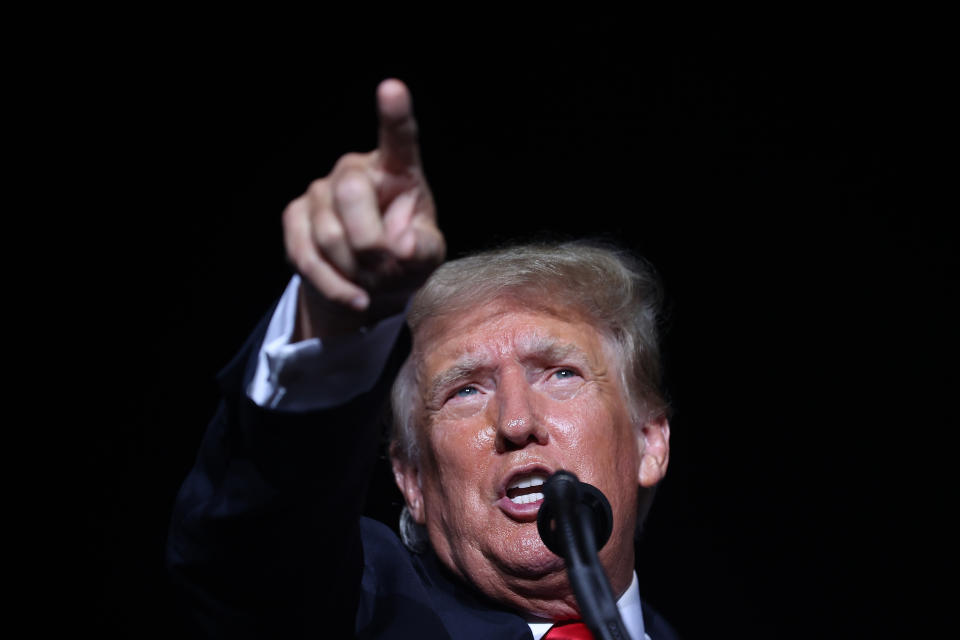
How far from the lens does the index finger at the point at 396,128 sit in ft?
2.77

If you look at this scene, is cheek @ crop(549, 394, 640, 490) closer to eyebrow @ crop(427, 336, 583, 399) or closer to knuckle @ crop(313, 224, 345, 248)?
eyebrow @ crop(427, 336, 583, 399)

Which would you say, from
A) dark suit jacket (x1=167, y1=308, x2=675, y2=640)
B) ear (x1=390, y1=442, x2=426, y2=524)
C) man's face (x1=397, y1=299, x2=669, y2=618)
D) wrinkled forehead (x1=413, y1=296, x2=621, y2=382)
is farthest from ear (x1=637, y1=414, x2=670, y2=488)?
dark suit jacket (x1=167, y1=308, x2=675, y2=640)

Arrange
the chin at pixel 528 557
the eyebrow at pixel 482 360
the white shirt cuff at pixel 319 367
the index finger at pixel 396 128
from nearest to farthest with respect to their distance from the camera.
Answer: the index finger at pixel 396 128 → the white shirt cuff at pixel 319 367 → the chin at pixel 528 557 → the eyebrow at pixel 482 360

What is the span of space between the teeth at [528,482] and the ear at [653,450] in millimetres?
274

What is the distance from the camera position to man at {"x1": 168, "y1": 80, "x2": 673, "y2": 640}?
94cm

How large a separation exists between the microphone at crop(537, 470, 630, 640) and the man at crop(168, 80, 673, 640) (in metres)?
0.25

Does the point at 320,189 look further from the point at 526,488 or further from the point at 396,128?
the point at 526,488

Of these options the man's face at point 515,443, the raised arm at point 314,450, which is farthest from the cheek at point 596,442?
the raised arm at point 314,450

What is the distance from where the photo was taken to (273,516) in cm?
112

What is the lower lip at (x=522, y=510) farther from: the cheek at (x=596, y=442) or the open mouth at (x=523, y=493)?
the cheek at (x=596, y=442)

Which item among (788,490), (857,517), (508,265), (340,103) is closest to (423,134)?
(340,103)

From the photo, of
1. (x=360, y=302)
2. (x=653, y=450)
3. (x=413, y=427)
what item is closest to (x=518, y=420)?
(x=413, y=427)

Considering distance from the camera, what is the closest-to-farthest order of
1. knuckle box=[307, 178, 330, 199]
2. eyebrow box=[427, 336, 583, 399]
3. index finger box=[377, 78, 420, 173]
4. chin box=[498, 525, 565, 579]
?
1. index finger box=[377, 78, 420, 173]
2. knuckle box=[307, 178, 330, 199]
3. chin box=[498, 525, 565, 579]
4. eyebrow box=[427, 336, 583, 399]

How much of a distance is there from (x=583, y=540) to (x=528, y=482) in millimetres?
572
